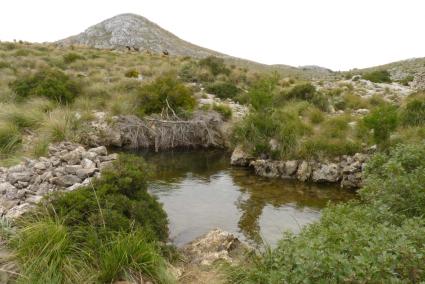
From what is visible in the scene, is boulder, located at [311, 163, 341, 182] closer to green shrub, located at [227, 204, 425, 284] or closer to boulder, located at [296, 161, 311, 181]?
boulder, located at [296, 161, 311, 181]

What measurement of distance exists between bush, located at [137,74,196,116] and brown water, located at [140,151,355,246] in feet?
8.99

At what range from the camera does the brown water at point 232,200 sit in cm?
773

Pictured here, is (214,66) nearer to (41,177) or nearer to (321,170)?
(321,170)

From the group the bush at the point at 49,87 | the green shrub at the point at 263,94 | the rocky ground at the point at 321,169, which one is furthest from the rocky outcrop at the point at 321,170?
the bush at the point at 49,87

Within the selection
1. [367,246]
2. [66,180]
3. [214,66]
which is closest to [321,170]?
[66,180]

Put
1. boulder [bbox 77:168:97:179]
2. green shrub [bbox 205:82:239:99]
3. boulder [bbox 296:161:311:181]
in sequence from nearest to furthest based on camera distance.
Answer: boulder [bbox 77:168:97:179], boulder [bbox 296:161:311:181], green shrub [bbox 205:82:239:99]

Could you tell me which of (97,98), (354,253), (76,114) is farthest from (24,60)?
(354,253)

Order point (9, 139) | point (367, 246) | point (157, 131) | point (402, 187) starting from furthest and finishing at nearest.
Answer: point (157, 131)
point (9, 139)
point (402, 187)
point (367, 246)

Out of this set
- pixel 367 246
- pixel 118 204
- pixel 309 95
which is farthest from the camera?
pixel 309 95

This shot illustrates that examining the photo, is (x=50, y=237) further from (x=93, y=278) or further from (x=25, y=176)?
(x=25, y=176)

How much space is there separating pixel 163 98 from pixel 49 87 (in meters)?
4.17

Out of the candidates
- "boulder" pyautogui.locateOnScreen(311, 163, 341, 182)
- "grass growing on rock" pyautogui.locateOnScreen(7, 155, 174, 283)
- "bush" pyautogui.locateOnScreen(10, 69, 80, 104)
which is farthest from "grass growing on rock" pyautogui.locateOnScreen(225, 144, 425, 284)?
"bush" pyautogui.locateOnScreen(10, 69, 80, 104)

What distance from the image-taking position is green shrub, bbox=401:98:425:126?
11.5m

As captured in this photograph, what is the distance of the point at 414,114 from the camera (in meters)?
11.8
